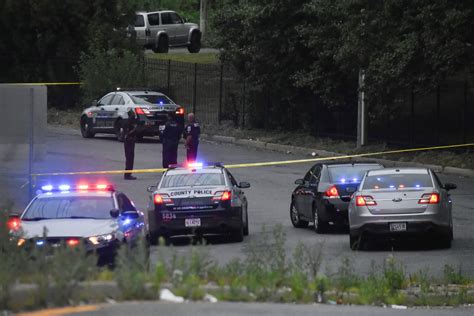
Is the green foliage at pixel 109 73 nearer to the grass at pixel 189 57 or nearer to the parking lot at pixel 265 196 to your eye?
the parking lot at pixel 265 196

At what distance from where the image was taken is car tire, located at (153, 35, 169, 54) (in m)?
56.6

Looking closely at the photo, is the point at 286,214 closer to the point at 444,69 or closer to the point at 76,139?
the point at 444,69

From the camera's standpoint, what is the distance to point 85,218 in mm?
17953

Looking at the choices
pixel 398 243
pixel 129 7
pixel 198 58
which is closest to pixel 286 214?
pixel 398 243

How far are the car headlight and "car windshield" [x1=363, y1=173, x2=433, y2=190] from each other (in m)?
5.72

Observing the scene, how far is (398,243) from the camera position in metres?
22.0

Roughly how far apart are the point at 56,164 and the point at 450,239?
54.9 ft

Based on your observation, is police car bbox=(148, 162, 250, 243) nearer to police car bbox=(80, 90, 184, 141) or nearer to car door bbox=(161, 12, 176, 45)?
police car bbox=(80, 90, 184, 141)

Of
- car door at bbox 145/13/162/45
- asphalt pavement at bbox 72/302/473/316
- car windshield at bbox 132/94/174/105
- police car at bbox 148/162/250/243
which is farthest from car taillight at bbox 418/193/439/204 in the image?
car door at bbox 145/13/162/45

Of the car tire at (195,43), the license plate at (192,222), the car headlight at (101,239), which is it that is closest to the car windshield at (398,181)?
the license plate at (192,222)

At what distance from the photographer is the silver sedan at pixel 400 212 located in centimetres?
2023

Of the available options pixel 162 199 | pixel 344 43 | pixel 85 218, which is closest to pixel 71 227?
pixel 85 218

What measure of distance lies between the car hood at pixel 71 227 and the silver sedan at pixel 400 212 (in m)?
4.92

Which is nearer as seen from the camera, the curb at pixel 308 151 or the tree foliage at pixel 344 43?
the tree foliage at pixel 344 43
